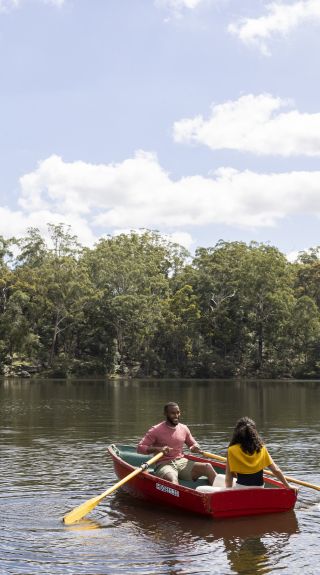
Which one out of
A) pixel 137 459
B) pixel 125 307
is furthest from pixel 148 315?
pixel 137 459

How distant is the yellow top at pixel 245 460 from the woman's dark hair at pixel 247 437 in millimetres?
78

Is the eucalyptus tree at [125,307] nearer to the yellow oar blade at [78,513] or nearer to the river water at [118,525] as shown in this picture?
the river water at [118,525]

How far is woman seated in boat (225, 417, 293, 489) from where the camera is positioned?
11008 mm

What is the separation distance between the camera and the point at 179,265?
93812mm

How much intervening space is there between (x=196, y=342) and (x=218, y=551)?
72.1 meters

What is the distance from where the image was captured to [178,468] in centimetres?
1296

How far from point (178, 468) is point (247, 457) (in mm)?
2155

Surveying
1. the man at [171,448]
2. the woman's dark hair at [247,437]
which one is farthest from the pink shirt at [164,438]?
the woman's dark hair at [247,437]

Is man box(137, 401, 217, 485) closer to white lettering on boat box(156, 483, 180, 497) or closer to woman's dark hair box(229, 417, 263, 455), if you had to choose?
white lettering on boat box(156, 483, 180, 497)

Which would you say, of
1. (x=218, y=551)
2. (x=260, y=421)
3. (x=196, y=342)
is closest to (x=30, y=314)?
(x=196, y=342)

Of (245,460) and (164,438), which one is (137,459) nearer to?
(164,438)

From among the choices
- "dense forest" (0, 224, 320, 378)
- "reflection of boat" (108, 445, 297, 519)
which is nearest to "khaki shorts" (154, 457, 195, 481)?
"reflection of boat" (108, 445, 297, 519)

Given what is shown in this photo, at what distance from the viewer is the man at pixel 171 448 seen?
12.6 m

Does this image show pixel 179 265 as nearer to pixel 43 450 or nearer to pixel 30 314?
pixel 30 314
